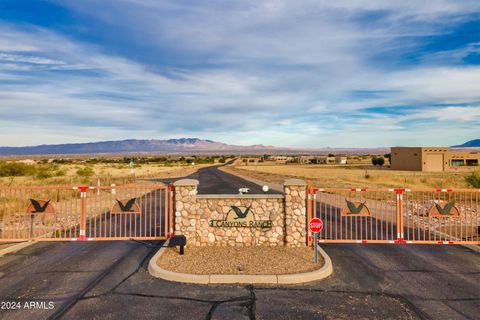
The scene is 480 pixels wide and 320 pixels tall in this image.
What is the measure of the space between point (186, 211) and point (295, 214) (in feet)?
11.3

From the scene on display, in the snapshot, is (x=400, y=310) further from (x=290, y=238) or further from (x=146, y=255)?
(x=146, y=255)

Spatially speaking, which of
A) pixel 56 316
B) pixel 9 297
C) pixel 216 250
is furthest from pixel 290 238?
pixel 9 297

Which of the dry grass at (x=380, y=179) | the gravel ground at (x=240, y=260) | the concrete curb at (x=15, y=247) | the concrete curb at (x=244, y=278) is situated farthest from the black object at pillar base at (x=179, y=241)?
the dry grass at (x=380, y=179)

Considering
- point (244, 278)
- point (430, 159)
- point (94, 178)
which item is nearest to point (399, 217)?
point (244, 278)

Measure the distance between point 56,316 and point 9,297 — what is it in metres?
1.74

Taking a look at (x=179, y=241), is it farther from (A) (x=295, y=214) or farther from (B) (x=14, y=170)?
(B) (x=14, y=170)

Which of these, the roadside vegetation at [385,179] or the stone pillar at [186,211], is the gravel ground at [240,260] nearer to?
the stone pillar at [186,211]

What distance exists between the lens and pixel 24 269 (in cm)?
858

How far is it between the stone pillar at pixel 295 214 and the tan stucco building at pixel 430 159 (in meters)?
55.5

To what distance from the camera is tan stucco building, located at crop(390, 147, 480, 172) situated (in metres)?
56.5

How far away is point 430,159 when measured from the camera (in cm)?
5650

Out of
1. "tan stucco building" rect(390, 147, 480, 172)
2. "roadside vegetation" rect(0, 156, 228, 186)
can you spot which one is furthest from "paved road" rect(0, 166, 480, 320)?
"tan stucco building" rect(390, 147, 480, 172)

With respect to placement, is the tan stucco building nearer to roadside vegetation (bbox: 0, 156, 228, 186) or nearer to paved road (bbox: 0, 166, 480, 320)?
roadside vegetation (bbox: 0, 156, 228, 186)

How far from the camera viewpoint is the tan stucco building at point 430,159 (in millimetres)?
56469
